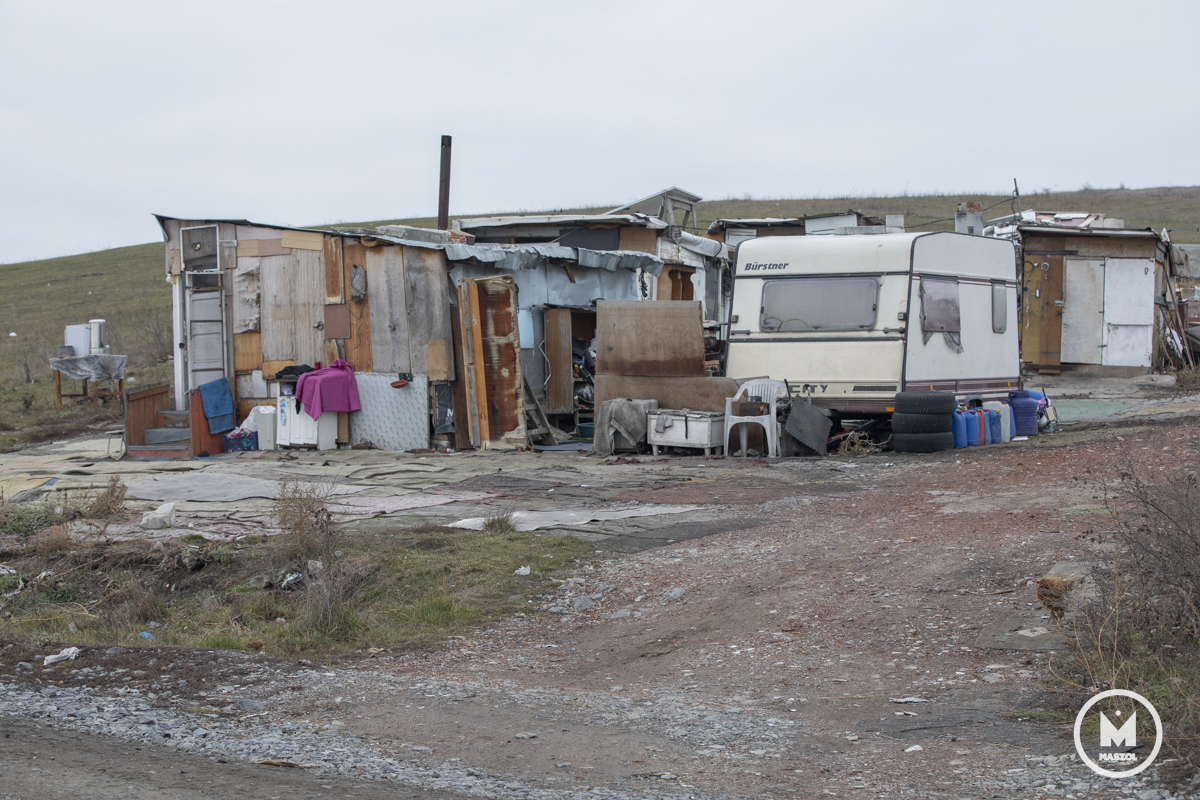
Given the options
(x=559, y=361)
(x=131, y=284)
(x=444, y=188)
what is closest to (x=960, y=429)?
(x=559, y=361)

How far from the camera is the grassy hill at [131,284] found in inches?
993

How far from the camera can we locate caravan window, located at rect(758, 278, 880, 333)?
12.6 metres

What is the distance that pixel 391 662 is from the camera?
5.54 metres

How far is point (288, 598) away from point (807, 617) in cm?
333

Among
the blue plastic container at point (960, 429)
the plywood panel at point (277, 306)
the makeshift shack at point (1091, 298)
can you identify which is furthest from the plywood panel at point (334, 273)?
the makeshift shack at point (1091, 298)

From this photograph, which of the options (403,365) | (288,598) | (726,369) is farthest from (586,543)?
(403,365)

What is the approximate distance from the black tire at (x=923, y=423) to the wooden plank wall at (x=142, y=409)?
34.0 ft

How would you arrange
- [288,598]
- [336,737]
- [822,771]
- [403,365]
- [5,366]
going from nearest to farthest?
[822,771]
[336,737]
[288,598]
[403,365]
[5,366]

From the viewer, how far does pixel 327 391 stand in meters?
14.8

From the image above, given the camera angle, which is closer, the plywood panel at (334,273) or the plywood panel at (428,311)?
the plywood panel at (428,311)

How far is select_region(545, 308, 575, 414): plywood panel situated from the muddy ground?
7.66 metres

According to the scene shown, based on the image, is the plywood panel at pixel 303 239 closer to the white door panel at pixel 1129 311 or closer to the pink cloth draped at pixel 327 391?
the pink cloth draped at pixel 327 391

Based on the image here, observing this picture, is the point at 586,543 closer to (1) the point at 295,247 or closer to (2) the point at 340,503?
(2) the point at 340,503

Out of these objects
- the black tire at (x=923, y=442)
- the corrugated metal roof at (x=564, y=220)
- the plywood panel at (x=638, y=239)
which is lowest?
the black tire at (x=923, y=442)
